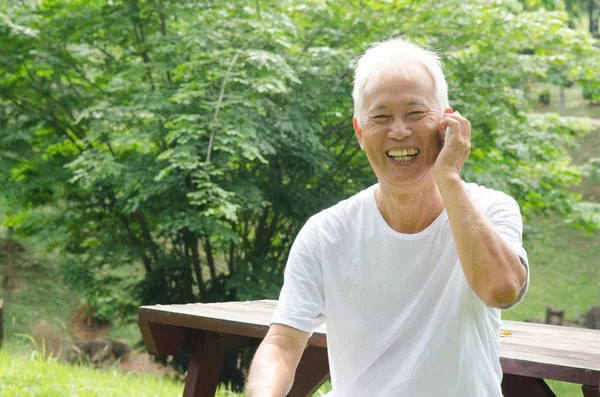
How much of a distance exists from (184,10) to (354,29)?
5.62 ft

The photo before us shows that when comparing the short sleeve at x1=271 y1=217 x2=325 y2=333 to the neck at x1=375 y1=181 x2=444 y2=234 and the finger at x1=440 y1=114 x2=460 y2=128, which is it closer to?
the neck at x1=375 y1=181 x2=444 y2=234

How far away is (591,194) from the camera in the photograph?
20.0 metres

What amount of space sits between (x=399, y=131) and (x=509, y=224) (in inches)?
13.1

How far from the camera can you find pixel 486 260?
1.56m

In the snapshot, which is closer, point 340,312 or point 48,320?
point 340,312

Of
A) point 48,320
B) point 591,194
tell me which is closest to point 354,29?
point 48,320

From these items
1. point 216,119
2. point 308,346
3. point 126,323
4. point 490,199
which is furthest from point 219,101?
point 490,199

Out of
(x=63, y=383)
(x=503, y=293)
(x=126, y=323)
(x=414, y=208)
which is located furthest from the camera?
(x=126, y=323)

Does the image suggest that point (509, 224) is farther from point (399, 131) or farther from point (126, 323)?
point (126, 323)

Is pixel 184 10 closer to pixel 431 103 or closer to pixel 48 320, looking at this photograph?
pixel 431 103

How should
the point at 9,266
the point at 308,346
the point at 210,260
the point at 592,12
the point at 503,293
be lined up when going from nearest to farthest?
the point at 503,293, the point at 308,346, the point at 210,260, the point at 9,266, the point at 592,12

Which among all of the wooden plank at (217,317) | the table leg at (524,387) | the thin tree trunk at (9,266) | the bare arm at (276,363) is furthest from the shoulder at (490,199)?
the thin tree trunk at (9,266)

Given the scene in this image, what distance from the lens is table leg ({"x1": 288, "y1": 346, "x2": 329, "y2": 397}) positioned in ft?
8.99

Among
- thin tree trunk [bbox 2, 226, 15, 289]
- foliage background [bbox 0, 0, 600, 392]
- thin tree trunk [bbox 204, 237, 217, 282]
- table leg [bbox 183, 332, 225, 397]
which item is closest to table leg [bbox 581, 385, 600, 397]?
table leg [bbox 183, 332, 225, 397]
